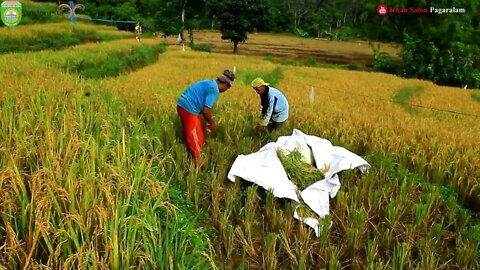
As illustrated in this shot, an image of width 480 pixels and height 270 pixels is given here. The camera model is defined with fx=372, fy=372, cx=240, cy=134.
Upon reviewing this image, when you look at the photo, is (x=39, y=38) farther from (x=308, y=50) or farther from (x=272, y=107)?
(x=308, y=50)

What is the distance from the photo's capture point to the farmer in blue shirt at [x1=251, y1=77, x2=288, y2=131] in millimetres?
4617

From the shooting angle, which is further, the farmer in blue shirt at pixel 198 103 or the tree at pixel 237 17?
the tree at pixel 237 17

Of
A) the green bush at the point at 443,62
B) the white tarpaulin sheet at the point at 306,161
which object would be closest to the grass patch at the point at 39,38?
the white tarpaulin sheet at the point at 306,161

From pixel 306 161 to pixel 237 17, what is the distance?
1095 inches

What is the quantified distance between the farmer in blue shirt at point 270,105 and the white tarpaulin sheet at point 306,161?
73 centimetres

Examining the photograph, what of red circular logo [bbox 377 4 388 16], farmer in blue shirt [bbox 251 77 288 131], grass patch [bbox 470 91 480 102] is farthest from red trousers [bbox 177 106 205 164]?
red circular logo [bbox 377 4 388 16]

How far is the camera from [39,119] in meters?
3.17

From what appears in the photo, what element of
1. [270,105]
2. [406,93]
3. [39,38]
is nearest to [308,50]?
[406,93]

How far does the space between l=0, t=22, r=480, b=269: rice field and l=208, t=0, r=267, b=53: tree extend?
25770mm

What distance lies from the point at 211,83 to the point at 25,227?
8.79 ft

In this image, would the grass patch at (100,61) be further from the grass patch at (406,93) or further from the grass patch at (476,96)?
the grass patch at (476,96)

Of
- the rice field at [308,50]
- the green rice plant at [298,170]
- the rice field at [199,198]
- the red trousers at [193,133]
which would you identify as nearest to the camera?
the rice field at [199,198]

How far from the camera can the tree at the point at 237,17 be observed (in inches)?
1171

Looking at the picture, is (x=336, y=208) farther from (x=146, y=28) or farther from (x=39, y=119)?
(x=146, y=28)
